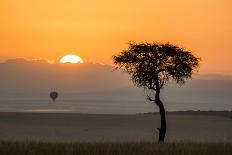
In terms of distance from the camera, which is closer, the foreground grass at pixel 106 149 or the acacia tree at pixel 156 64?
the foreground grass at pixel 106 149

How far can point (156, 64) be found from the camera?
41.8 metres

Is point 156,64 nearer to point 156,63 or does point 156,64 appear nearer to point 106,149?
point 156,63

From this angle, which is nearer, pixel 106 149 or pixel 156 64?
pixel 106 149

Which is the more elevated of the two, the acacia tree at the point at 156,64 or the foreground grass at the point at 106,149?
the acacia tree at the point at 156,64

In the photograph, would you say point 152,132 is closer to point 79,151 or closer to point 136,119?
point 136,119

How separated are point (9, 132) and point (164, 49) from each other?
2128 cm

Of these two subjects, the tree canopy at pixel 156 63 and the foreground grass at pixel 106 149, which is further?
the tree canopy at pixel 156 63

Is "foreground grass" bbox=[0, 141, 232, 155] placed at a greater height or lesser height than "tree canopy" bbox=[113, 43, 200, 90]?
lesser

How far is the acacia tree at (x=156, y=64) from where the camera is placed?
1625 inches

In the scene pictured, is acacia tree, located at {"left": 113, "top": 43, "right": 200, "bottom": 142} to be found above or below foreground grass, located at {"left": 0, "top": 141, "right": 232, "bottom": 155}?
above

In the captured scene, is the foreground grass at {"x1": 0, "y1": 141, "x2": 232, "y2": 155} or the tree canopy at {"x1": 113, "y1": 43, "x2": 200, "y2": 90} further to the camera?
the tree canopy at {"x1": 113, "y1": 43, "x2": 200, "y2": 90}

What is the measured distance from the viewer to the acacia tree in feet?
135

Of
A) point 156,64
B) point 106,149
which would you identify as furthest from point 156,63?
point 106,149

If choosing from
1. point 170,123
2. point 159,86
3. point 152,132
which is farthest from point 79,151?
point 170,123
